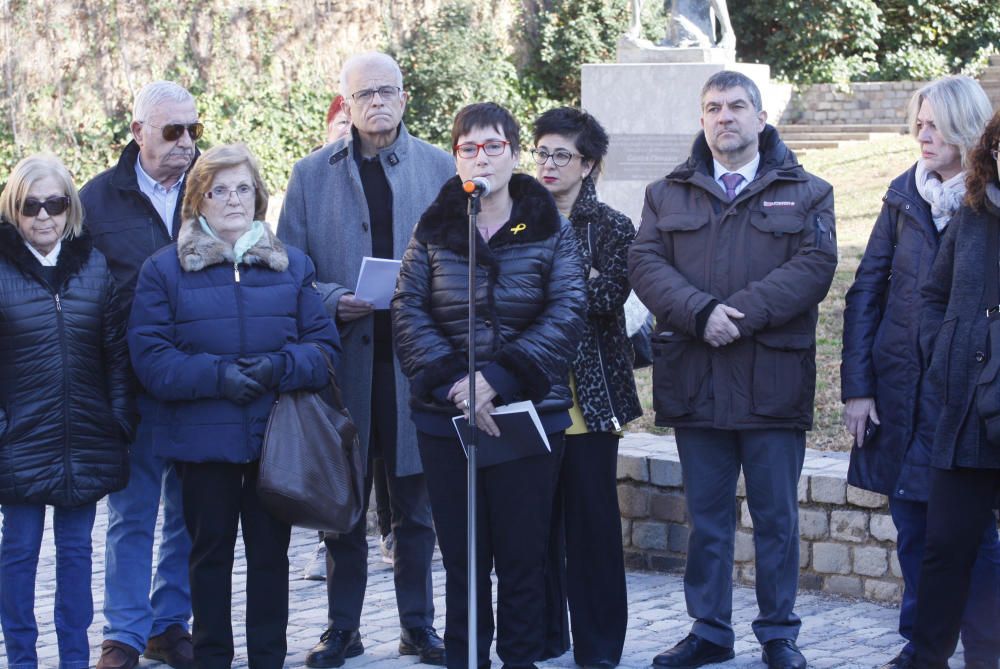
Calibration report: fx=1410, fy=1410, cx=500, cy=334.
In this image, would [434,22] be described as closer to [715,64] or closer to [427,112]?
[427,112]

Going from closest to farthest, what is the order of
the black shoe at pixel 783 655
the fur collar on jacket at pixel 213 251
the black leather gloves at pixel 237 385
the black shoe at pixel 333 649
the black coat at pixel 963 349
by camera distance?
the black coat at pixel 963 349, the black leather gloves at pixel 237 385, the fur collar on jacket at pixel 213 251, the black shoe at pixel 783 655, the black shoe at pixel 333 649

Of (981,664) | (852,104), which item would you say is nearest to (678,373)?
(981,664)

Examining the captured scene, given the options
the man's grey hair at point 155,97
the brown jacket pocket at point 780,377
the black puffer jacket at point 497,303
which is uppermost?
the man's grey hair at point 155,97

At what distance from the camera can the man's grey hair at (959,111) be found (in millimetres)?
4879

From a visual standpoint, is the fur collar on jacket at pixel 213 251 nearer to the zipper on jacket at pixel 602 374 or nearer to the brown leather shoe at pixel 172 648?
the zipper on jacket at pixel 602 374

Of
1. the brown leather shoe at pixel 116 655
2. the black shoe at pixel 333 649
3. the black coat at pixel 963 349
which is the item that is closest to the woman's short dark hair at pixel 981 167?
the black coat at pixel 963 349

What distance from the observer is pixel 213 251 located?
186 inches

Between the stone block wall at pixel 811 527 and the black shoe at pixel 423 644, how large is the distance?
1.57 metres

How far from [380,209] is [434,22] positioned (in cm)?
1594

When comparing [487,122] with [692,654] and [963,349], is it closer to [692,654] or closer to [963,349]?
[963,349]

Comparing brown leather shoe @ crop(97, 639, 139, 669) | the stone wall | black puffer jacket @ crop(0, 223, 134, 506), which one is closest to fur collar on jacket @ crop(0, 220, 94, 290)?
black puffer jacket @ crop(0, 223, 134, 506)

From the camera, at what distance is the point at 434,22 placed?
68.4ft

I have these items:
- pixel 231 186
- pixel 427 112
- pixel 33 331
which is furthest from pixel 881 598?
pixel 427 112

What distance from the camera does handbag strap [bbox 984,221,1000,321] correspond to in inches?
174
